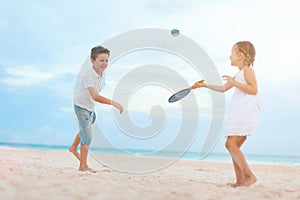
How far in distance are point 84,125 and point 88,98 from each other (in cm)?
38

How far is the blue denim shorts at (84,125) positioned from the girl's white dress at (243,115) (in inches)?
74.9

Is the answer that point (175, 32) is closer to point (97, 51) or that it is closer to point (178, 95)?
point (178, 95)

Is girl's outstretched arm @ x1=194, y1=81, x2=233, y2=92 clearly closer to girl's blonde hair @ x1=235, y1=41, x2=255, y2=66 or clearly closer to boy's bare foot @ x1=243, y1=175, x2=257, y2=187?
girl's blonde hair @ x1=235, y1=41, x2=255, y2=66

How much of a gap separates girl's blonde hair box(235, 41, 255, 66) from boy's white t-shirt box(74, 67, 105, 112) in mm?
1985

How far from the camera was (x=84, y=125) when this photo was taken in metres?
5.91

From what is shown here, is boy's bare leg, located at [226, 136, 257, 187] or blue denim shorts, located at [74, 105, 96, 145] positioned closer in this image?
boy's bare leg, located at [226, 136, 257, 187]

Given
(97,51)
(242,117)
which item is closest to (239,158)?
(242,117)

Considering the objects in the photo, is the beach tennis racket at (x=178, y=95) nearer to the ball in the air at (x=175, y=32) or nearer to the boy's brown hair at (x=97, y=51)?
the ball in the air at (x=175, y=32)

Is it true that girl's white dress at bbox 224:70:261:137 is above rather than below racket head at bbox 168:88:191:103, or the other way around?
below

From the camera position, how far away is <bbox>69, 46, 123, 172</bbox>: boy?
19.2 feet

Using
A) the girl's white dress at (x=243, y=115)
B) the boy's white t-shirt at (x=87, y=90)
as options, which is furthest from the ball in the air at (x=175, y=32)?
the girl's white dress at (x=243, y=115)

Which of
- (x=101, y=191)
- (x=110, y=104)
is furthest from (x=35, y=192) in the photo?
(x=110, y=104)

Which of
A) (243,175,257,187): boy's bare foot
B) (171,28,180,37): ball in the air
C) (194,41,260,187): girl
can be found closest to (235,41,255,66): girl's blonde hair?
(194,41,260,187): girl

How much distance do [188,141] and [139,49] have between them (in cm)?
157
